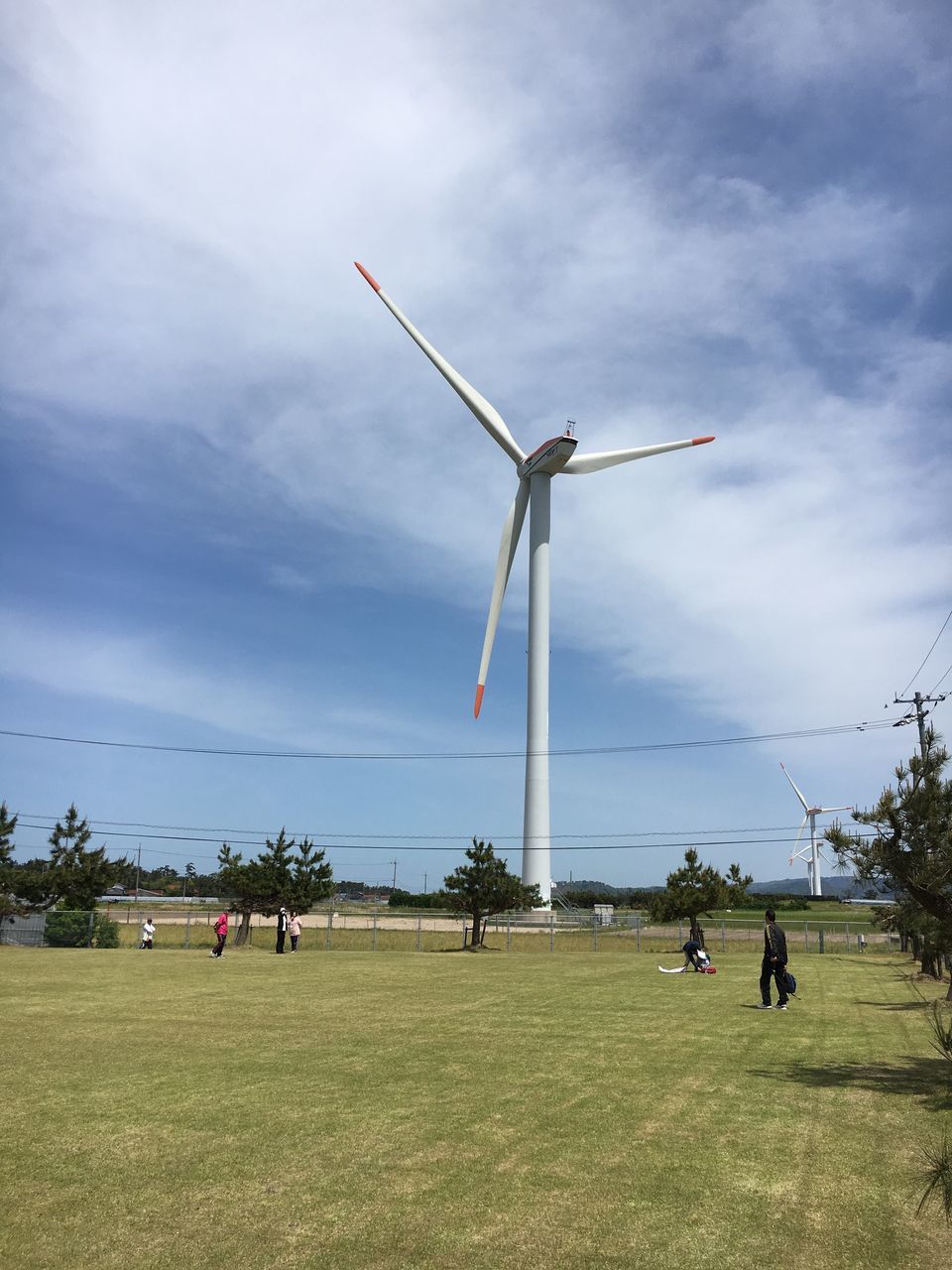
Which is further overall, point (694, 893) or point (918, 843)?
point (694, 893)

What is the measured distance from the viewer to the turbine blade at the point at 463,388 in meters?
56.1

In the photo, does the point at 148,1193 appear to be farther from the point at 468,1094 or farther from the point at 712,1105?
the point at 712,1105

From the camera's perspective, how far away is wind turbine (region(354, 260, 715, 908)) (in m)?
56.4

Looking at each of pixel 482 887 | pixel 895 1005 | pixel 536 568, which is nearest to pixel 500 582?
pixel 536 568

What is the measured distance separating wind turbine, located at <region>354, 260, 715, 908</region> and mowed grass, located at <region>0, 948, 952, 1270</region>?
133 ft

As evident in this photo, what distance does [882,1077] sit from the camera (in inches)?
436

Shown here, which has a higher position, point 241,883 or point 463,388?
point 463,388

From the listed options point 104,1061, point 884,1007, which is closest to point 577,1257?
point 104,1061

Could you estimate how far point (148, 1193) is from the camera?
22.4 ft

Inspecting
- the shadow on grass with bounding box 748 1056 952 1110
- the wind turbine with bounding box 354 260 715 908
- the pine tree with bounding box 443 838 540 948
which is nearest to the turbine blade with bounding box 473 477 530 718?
the wind turbine with bounding box 354 260 715 908

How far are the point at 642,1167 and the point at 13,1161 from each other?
16.7ft

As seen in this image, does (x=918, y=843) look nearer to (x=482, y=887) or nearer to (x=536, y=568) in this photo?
(x=482, y=887)

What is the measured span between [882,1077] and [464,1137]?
5.74m

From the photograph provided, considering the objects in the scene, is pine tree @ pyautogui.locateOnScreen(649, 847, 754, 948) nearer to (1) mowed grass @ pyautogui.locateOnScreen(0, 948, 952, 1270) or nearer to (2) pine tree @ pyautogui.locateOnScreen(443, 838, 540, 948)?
(2) pine tree @ pyautogui.locateOnScreen(443, 838, 540, 948)
